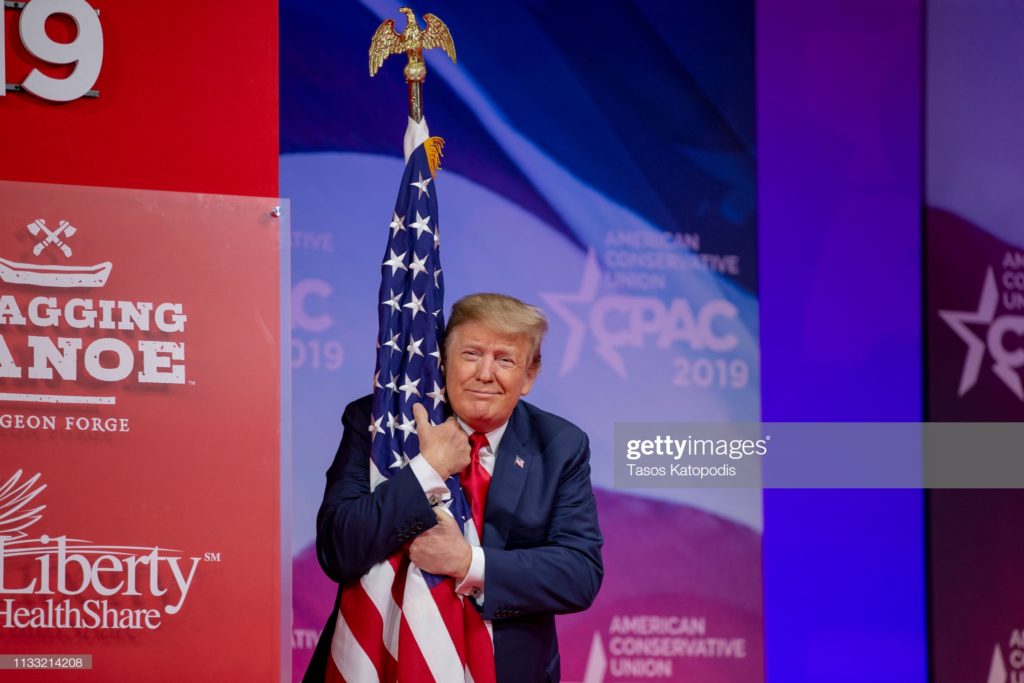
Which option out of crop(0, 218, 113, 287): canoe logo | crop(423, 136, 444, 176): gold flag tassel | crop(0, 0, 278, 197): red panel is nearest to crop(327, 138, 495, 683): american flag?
crop(423, 136, 444, 176): gold flag tassel

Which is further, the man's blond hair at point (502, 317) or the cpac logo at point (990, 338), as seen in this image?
the cpac logo at point (990, 338)

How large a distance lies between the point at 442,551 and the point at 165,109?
136 cm

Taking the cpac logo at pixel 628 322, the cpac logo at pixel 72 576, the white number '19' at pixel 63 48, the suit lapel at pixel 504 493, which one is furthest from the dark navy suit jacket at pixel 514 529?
the white number '19' at pixel 63 48

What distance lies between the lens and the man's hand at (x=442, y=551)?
3.04m

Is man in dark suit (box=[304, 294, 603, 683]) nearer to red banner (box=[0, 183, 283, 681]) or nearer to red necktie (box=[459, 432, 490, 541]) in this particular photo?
red necktie (box=[459, 432, 490, 541])

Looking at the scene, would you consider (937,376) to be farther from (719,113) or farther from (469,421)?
(469,421)

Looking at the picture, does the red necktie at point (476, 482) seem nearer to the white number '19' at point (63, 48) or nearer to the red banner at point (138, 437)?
the red banner at point (138, 437)

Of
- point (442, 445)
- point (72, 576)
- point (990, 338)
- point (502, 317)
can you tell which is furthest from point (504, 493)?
point (990, 338)

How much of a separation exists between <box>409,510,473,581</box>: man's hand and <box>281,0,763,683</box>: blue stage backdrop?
1007 mm

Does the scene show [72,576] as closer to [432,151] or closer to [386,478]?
[386,478]

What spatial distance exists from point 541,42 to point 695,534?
5.57 feet

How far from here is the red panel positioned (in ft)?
10.7

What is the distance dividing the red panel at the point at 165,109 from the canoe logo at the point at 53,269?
0.13 m

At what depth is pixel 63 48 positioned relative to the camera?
3.29 metres
